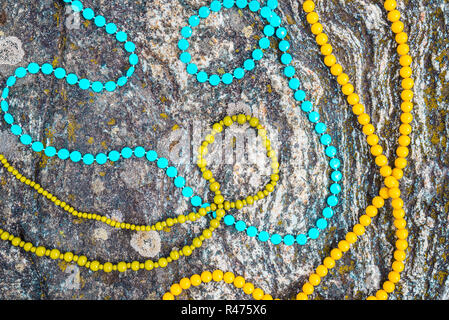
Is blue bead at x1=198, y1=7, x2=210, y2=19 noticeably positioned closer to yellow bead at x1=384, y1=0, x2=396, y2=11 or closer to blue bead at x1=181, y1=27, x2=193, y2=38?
blue bead at x1=181, y1=27, x2=193, y2=38

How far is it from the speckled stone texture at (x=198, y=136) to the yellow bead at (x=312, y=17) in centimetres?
3

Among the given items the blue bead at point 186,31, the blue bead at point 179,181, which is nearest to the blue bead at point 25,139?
the blue bead at point 179,181

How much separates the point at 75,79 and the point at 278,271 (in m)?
1.00

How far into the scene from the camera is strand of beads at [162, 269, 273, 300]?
1.29 metres

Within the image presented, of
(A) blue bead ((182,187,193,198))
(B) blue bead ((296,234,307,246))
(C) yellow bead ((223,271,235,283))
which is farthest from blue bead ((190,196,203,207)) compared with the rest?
(B) blue bead ((296,234,307,246))

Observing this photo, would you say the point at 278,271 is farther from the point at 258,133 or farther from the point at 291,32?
the point at 291,32

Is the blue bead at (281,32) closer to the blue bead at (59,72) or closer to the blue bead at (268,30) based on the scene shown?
the blue bead at (268,30)

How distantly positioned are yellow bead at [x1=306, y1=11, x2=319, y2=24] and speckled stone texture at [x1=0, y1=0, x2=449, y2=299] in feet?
0.10

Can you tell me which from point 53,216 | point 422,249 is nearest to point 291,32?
point 422,249

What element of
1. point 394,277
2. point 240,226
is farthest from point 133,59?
point 394,277

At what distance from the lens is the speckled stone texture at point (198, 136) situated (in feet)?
4.21

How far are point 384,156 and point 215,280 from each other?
0.76 m

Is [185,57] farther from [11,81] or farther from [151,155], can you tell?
[11,81]
